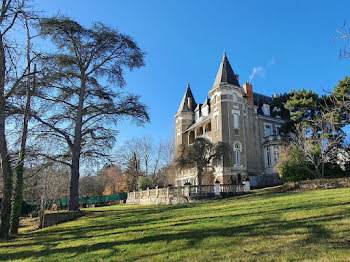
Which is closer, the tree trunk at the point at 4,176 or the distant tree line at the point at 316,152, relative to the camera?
the tree trunk at the point at 4,176

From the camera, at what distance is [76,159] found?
18.6m

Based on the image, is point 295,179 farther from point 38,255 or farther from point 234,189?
point 38,255

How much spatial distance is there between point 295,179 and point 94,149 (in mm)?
17035

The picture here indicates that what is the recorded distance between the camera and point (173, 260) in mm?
5559

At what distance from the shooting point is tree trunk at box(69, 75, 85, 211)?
18.0 metres

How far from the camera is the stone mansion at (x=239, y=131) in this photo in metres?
33.4

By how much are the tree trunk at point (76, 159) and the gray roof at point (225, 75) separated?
19.9m

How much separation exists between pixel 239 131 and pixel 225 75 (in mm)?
7554

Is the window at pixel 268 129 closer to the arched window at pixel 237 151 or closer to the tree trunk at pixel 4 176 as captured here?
the arched window at pixel 237 151

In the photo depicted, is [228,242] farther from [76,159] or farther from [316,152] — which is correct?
[316,152]

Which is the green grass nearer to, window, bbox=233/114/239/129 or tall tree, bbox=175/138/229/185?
tall tree, bbox=175/138/229/185

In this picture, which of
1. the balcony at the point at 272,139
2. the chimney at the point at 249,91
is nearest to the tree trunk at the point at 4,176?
the balcony at the point at 272,139

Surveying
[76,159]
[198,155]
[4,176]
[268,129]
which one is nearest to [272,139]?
[268,129]

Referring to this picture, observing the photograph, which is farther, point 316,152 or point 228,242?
point 316,152
